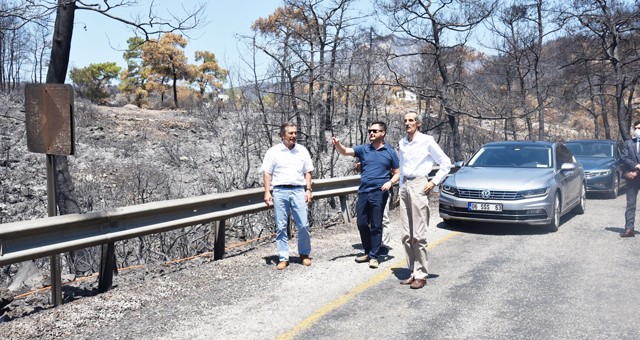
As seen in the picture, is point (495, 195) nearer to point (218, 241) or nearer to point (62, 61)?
point (218, 241)

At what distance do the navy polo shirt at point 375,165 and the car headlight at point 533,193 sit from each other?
3.21m

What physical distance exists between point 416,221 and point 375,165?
1.14 meters

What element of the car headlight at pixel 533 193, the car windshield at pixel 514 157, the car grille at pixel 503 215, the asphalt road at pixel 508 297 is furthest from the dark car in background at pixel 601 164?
the asphalt road at pixel 508 297

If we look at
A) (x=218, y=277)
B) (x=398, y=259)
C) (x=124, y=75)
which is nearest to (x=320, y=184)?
(x=398, y=259)

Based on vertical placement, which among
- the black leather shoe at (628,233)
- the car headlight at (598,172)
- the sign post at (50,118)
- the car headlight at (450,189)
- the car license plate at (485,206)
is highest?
the sign post at (50,118)

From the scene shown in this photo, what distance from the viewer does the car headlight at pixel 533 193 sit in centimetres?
966

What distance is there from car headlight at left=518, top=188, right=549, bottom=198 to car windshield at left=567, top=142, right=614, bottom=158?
27.6 feet

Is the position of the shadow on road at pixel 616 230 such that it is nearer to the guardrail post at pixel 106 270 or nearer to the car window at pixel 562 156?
the car window at pixel 562 156

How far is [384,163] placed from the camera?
7.30 meters

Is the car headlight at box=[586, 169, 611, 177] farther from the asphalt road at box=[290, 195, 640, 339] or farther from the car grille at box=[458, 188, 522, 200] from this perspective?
the car grille at box=[458, 188, 522, 200]

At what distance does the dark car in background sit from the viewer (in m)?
15.6

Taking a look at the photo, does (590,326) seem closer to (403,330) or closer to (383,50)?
(403,330)

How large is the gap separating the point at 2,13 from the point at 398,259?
7344 millimetres

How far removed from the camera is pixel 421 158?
6.46 meters
